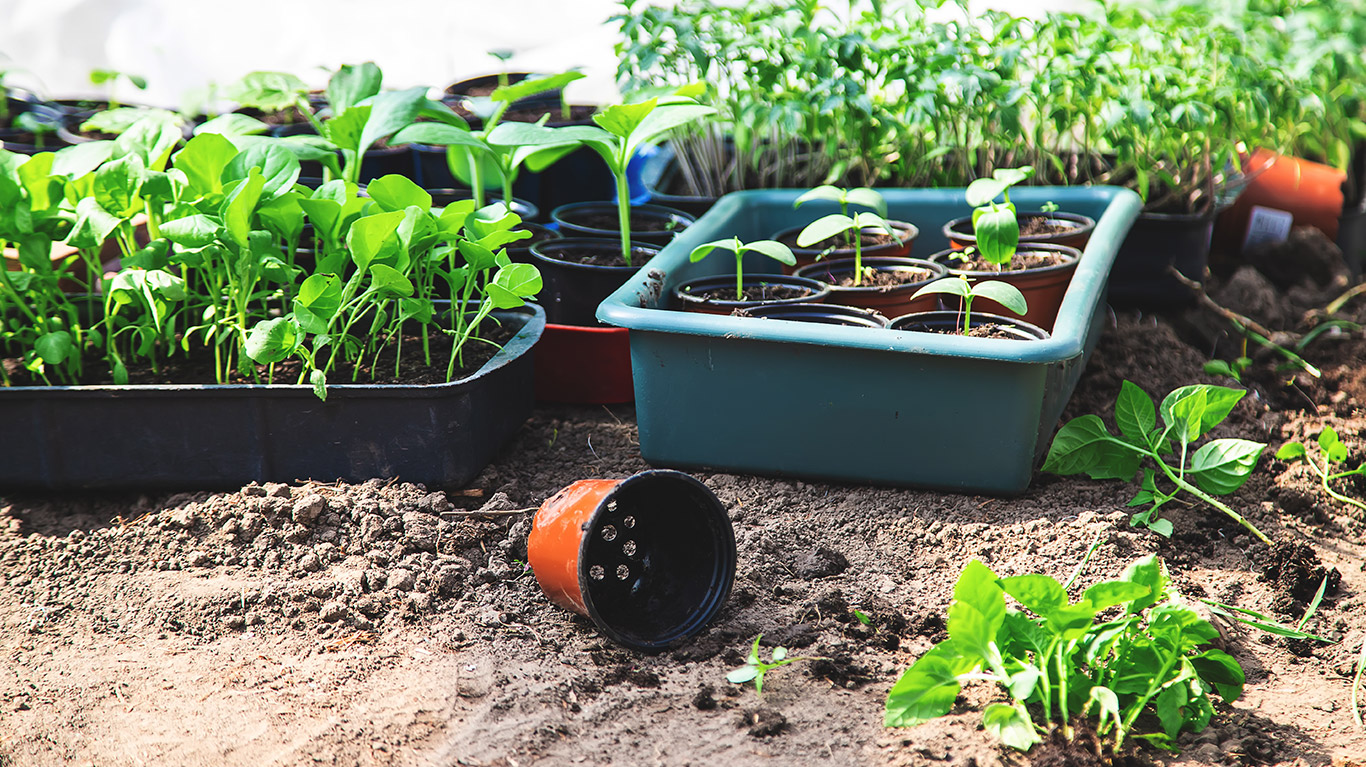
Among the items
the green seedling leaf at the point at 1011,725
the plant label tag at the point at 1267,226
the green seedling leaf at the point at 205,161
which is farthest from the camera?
the plant label tag at the point at 1267,226

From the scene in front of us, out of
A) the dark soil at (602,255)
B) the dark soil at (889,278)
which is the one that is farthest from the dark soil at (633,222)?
the dark soil at (889,278)

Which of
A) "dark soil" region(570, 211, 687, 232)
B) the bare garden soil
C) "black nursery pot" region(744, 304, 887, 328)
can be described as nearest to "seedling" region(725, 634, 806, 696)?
the bare garden soil

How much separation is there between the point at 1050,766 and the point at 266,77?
1967 mm

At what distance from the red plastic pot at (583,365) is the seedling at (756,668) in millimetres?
727

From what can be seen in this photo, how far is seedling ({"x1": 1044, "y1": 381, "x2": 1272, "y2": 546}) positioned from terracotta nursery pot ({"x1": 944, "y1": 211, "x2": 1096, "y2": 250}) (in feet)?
1.63

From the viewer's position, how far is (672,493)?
1.37 metres

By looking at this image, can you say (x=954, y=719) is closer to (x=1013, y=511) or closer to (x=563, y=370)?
(x=1013, y=511)

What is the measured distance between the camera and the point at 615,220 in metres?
2.28

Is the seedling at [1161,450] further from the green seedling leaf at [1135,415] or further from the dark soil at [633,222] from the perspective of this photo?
the dark soil at [633,222]

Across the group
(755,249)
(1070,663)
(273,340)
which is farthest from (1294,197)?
(273,340)

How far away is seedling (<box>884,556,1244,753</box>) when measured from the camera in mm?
1042

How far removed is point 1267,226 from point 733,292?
180 centimetres

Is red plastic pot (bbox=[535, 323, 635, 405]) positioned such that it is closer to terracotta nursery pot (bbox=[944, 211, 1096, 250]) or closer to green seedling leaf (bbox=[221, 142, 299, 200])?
green seedling leaf (bbox=[221, 142, 299, 200])

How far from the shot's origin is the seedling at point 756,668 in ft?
3.78
